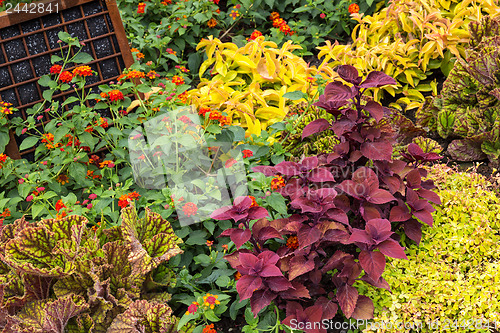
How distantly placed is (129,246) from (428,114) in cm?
212

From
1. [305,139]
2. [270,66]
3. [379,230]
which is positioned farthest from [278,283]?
[270,66]

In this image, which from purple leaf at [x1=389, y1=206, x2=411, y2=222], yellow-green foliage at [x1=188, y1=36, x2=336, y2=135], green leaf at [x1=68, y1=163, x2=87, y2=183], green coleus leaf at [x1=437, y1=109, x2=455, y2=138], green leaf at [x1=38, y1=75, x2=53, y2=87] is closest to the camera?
purple leaf at [x1=389, y1=206, x2=411, y2=222]

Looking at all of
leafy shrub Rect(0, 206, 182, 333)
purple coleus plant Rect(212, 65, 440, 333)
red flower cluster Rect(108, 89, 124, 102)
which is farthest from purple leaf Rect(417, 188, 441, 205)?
red flower cluster Rect(108, 89, 124, 102)

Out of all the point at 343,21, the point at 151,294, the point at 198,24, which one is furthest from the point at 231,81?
the point at 151,294

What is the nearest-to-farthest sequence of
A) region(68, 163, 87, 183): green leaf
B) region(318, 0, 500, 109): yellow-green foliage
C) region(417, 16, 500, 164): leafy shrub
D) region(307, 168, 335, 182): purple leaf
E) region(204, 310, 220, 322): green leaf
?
region(204, 310, 220, 322): green leaf → region(307, 168, 335, 182): purple leaf → region(68, 163, 87, 183): green leaf → region(417, 16, 500, 164): leafy shrub → region(318, 0, 500, 109): yellow-green foliage

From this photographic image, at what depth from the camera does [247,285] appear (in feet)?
5.43

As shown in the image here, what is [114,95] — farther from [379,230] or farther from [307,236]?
[379,230]

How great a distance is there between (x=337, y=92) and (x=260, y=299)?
907mm

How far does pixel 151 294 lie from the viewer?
76.6 inches

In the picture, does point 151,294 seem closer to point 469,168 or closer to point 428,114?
point 469,168

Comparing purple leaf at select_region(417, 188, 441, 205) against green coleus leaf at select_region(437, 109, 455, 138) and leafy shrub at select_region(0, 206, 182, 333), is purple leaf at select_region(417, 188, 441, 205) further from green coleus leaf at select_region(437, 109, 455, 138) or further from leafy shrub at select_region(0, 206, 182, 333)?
leafy shrub at select_region(0, 206, 182, 333)

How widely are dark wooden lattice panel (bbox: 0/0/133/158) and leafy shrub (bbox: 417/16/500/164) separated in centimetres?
205

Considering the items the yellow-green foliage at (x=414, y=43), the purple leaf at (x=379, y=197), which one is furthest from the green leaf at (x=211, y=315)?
the yellow-green foliage at (x=414, y=43)

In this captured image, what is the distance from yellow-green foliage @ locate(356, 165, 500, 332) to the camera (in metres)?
1.79
